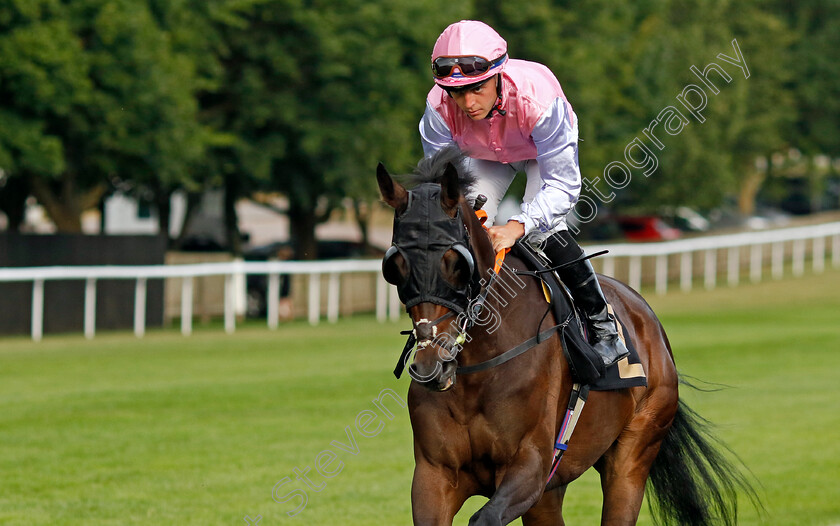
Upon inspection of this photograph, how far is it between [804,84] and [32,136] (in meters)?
29.9

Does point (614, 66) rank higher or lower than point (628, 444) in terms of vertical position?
higher

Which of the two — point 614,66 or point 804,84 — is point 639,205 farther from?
point 804,84

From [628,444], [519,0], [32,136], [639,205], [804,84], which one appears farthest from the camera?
[804,84]

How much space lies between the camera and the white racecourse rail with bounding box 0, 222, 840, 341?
1823cm

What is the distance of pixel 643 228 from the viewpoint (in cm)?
4316

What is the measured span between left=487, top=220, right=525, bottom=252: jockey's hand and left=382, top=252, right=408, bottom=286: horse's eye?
60 cm

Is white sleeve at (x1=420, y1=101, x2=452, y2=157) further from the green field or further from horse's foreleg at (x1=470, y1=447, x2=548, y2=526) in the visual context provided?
the green field

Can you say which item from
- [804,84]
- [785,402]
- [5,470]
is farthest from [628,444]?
[804,84]

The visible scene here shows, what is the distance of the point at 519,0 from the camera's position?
2934 centimetres

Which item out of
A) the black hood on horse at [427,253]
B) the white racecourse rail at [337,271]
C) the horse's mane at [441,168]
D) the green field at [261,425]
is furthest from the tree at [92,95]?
the black hood on horse at [427,253]

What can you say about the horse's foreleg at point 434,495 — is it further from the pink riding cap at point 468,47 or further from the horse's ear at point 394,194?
the pink riding cap at point 468,47

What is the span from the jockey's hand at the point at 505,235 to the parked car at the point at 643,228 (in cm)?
3827

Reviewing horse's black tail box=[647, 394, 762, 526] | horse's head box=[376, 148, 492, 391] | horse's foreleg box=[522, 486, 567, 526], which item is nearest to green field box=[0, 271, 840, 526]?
horse's black tail box=[647, 394, 762, 526]

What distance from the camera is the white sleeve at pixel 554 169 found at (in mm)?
4938
